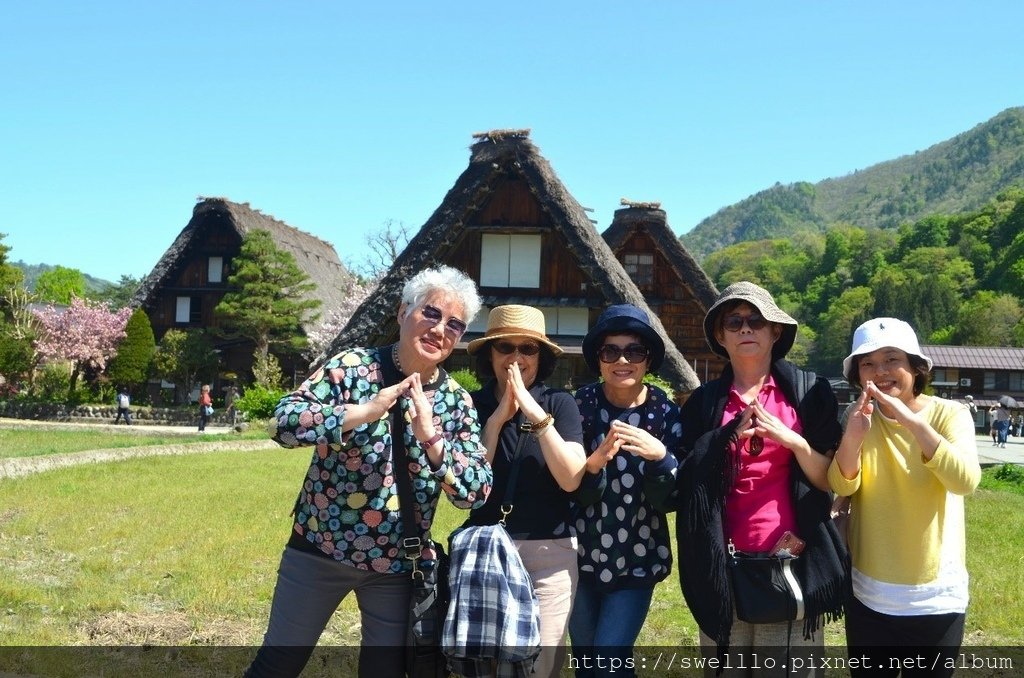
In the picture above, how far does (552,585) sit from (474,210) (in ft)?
45.8

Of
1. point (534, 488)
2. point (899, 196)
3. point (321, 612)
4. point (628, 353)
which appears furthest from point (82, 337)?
point (899, 196)

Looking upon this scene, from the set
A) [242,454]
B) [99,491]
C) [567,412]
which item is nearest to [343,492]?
[567,412]

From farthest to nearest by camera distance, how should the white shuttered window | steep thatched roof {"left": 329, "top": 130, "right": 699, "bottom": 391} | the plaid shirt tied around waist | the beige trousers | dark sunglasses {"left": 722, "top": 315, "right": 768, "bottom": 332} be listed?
the white shuttered window, steep thatched roof {"left": 329, "top": 130, "right": 699, "bottom": 391}, dark sunglasses {"left": 722, "top": 315, "right": 768, "bottom": 332}, the beige trousers, the plaid shirt tied around waist

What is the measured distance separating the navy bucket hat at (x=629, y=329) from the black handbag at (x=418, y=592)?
34.3 inches

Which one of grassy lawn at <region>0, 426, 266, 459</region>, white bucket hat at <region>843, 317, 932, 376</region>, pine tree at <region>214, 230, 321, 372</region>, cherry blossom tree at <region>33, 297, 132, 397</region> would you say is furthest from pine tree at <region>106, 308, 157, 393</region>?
white bucket hat at <region>843, 317, 932, 376</region>

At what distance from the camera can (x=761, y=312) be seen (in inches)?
119

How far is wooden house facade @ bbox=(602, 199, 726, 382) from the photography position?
20.0 meters

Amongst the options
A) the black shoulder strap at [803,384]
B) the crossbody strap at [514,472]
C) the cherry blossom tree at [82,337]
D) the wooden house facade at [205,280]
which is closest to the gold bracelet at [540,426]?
the crossbody strap at [514,472]

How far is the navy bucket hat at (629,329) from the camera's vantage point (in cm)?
319

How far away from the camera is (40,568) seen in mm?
6039

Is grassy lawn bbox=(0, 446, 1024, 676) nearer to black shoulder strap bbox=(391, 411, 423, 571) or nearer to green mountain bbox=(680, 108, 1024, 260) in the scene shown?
black shoulder strap bbox=(391, 411, 423, 571)

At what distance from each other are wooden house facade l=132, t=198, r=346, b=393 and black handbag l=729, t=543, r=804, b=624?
28.1m

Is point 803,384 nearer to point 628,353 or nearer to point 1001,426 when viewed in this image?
point 628,353

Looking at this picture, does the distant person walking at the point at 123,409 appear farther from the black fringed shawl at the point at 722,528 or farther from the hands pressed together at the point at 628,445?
the black fringed shawl at the point at 722,528
